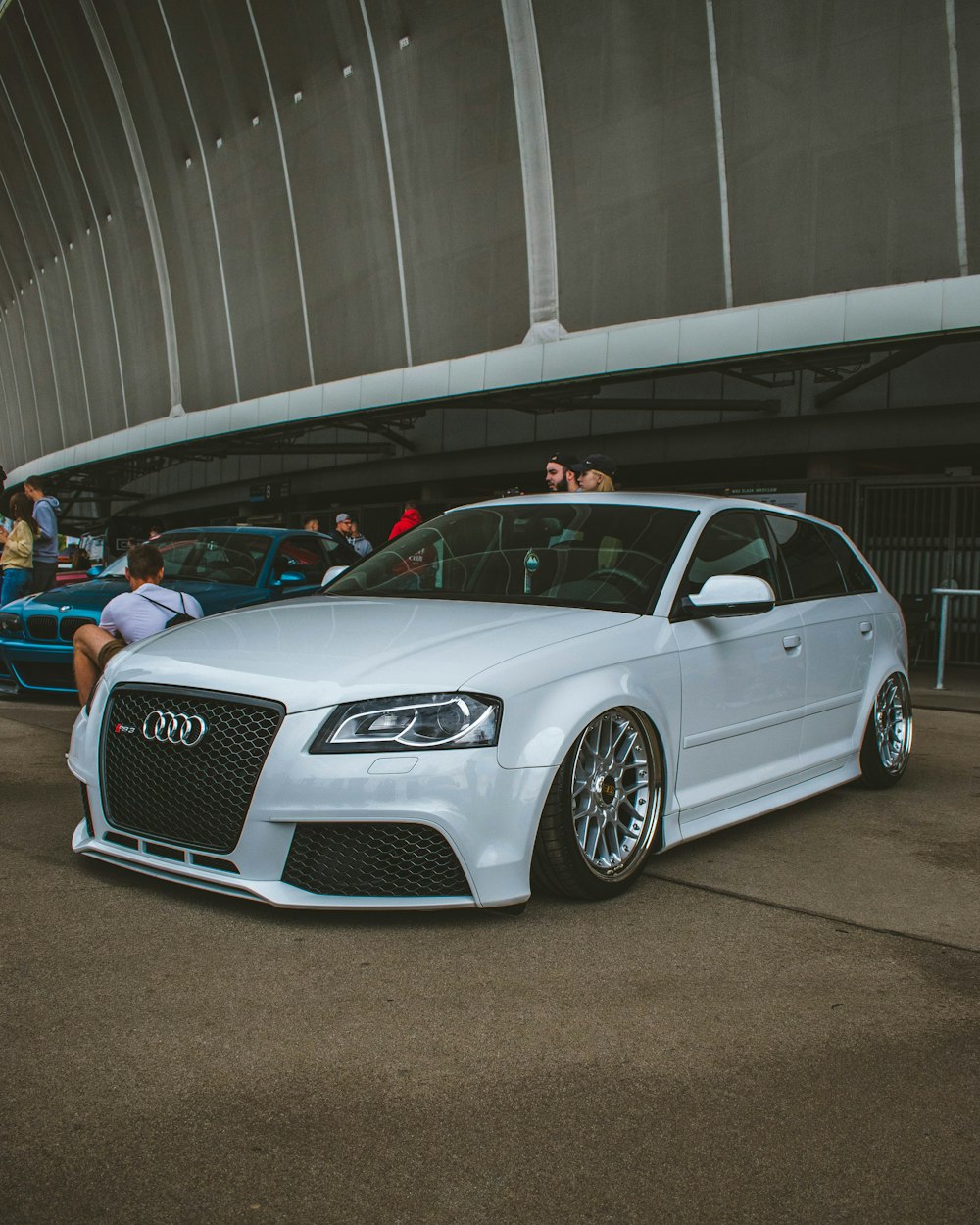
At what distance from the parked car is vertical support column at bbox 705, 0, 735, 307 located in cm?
875

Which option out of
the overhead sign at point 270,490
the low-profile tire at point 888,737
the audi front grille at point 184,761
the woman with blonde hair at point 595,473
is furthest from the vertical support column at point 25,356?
the audi front grille at point 184,761

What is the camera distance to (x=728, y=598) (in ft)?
14.3

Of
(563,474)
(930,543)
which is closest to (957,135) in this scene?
(930,543)

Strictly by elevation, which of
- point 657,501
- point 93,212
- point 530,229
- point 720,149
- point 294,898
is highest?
point 93,212

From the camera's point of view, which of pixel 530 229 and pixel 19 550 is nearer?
pixel 19 550

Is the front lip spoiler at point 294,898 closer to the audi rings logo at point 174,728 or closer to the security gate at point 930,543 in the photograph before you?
the audi rings logo at point 174,728

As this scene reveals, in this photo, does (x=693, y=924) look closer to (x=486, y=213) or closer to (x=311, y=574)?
(x=311, y=574)

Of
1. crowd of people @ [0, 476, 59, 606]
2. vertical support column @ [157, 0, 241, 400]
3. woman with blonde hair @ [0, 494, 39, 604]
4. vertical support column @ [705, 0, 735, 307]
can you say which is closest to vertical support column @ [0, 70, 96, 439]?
vertical support column @ [157, 0, 241, 400]

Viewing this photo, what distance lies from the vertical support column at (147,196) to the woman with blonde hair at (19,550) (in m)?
17.9

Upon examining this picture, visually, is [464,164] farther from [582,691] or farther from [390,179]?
[582,691]

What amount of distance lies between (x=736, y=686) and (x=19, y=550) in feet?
31.0

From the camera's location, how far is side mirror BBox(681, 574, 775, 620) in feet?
14.4

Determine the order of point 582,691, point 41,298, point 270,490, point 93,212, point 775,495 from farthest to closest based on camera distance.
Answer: point 41,298
point 93,212
point 270,490
point 775,495
point 582,691

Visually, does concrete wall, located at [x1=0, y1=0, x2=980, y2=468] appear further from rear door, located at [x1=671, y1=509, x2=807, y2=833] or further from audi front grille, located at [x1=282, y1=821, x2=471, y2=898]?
audi front grille, located at [x1=282, y1=821, x2=471, y2=898]
